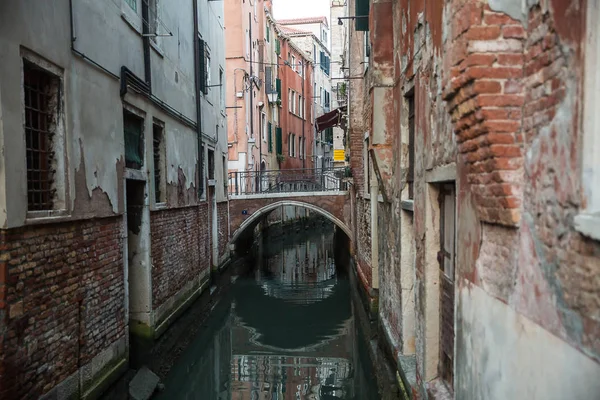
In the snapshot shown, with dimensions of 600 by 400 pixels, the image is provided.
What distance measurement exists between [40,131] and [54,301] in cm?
157

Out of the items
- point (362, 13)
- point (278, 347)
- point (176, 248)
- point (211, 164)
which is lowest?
point (278, 347)

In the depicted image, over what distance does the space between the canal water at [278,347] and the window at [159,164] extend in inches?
103

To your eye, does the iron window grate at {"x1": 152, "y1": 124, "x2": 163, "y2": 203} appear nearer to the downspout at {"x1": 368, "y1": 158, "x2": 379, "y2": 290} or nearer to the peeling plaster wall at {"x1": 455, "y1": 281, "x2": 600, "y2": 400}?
the downspout at {"x1": 368, "y1": 158, "x2": 379, "y2": 290}

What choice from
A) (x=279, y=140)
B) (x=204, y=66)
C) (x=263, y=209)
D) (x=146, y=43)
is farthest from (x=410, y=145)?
(x=279, y=140)

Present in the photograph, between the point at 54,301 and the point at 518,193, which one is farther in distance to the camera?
the point at 54,301

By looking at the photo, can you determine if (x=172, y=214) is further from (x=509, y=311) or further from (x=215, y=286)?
(x=509, y=311)

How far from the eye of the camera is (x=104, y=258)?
5.90 meters

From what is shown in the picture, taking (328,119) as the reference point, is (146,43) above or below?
below

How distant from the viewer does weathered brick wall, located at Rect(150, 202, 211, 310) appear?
322 inches

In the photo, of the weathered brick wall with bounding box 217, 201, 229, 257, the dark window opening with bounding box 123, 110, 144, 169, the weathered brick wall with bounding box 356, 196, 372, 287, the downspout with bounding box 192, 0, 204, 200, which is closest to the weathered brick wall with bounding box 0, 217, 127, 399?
the dark window opening with bounding box 123, 110, 144, 169

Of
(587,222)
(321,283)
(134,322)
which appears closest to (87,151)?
(134,322)

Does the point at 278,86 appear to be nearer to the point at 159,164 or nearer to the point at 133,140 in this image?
the point at 159,164

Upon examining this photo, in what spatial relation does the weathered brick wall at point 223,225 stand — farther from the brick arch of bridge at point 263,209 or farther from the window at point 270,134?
the window at point 270,134

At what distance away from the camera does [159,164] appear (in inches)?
344
